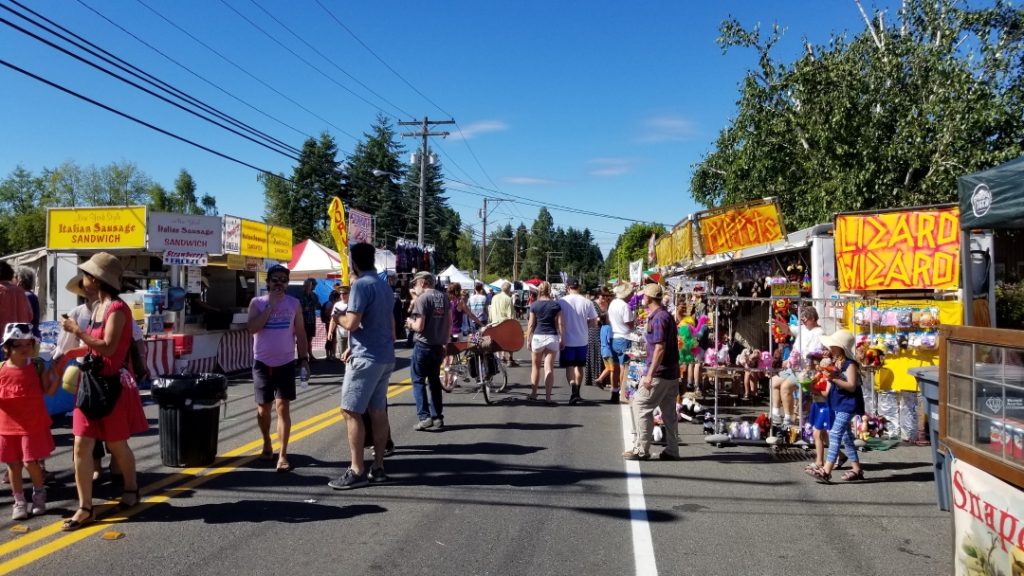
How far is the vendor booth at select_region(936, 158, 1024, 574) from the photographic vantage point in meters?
3.26

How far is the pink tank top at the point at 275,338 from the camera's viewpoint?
6625 millimetres

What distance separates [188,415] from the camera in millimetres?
6430

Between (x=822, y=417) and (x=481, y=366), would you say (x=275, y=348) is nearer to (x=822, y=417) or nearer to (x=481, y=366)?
(x=481, y=366)

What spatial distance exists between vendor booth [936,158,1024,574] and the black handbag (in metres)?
5.21

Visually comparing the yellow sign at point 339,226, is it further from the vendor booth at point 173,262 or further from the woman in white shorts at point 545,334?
the woman in white shorts at point 545,334

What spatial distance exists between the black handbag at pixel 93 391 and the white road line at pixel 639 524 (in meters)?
3.70

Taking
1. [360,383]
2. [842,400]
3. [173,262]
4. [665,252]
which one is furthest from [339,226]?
[842,400]

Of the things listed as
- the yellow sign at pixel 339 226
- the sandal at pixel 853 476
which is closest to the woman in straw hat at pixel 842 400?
the sandal at pixel 853 476

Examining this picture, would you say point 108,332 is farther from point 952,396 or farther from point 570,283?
point 570,283

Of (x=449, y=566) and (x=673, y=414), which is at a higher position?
(x=673, y=414)

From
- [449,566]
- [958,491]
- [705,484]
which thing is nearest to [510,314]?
[705,484]

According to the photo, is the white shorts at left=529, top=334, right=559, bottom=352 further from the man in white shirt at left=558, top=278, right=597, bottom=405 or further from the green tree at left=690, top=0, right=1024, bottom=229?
the green tree at left=690, top=0, right=1024, bottom=229

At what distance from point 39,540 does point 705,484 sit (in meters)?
5.04

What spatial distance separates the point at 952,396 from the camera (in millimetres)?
4039
